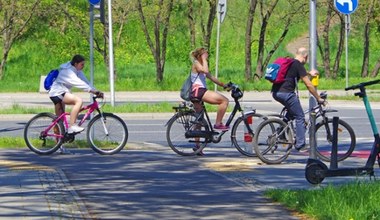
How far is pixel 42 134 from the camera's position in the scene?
16.0m

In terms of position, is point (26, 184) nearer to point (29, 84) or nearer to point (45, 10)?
point (29, 84)

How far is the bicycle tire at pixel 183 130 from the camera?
16.1 metres

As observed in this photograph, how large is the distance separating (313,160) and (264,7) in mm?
36256

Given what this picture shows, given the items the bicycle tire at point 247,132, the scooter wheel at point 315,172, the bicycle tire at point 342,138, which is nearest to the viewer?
the scooter wheel at point 315,172

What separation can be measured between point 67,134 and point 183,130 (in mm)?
1725

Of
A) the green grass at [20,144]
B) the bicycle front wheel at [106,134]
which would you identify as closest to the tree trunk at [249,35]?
the green grass at [20,144]

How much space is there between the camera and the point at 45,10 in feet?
149

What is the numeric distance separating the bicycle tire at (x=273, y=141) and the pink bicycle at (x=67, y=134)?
7.75ft

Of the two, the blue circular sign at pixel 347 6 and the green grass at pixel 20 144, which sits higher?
the blue circular sign at pixel 347 6

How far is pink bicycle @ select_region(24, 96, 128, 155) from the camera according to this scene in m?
16.1

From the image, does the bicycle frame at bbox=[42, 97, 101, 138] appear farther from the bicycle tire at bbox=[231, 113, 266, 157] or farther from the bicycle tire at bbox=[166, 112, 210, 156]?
the bicycle tire at bbox=[231, 113, 266, 157]

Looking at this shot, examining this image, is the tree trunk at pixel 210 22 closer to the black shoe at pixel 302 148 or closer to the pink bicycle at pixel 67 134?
the pink bicycle at pixel 67 134

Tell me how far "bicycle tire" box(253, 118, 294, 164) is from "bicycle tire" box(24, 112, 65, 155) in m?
3.09

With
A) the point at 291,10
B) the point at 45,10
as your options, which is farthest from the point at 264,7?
the point at 45,10
